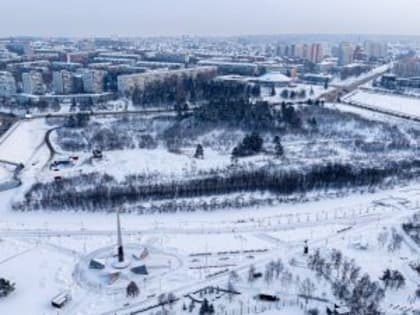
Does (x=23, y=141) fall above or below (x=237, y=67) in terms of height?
below

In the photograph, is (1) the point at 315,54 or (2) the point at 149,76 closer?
(2) the point at 149,76

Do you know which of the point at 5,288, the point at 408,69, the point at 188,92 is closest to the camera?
the point at 5,288

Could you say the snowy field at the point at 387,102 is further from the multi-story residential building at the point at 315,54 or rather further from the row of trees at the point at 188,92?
the multi-story residential building at the point at 315,54

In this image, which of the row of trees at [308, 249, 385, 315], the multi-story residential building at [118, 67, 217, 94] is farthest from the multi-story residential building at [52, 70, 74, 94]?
the row of trees at [308, 249, 385, 315]

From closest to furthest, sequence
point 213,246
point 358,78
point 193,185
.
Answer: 1. point 213,246
2. point 193,185
3. point 358,78

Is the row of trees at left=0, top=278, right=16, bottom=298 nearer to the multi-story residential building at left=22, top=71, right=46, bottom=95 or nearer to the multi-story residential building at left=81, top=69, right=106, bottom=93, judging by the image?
the multi-story residential building at left=81, top=69, right=106, bottom=93

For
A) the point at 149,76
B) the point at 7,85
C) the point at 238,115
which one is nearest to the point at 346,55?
the point at 149,76

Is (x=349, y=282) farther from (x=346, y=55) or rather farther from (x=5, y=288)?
(x=346, y=55)
